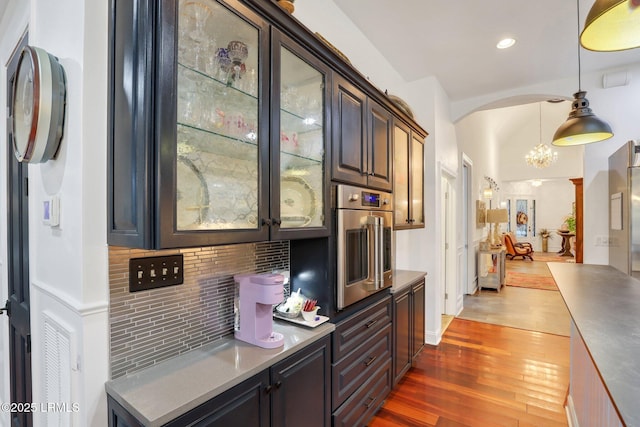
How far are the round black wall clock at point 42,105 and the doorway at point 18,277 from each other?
595mm

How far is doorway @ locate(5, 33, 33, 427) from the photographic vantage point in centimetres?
177

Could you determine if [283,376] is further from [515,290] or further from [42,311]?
[515,290]

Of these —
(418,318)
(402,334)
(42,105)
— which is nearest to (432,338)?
(418,318)

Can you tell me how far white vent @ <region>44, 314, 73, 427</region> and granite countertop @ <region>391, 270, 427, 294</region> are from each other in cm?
206

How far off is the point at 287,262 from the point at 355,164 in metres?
0.81

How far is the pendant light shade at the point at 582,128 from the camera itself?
2352 millimetres

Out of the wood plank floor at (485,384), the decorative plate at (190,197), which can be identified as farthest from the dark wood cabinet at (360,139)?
the wood plank floor at (485,384)

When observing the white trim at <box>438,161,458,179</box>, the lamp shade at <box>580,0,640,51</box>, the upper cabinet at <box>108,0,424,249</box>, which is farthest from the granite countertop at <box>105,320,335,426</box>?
the white trim at <box>438,161,458,179</box>

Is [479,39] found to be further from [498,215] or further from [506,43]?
[498,215]

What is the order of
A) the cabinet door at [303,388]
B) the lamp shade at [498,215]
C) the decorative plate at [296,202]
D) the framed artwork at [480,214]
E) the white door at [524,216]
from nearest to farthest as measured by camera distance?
the cabinet door at [303,388] < the decorative plate at [296,202] < the framed artwork at [480,214] < the lamp shade at [498,215] < the white door at [524,216]

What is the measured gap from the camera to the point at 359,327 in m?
2.03

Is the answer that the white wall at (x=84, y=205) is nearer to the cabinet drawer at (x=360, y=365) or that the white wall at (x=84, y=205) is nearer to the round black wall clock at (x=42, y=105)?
the round black wall clock at (x=42, y=105)

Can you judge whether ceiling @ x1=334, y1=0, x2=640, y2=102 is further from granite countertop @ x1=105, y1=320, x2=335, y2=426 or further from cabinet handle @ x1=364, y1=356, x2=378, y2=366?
cabinet handle @ x1=364, y1=356, x2=378, y2=366

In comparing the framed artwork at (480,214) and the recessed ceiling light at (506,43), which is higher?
the recessed ceiling light at (506,43)
